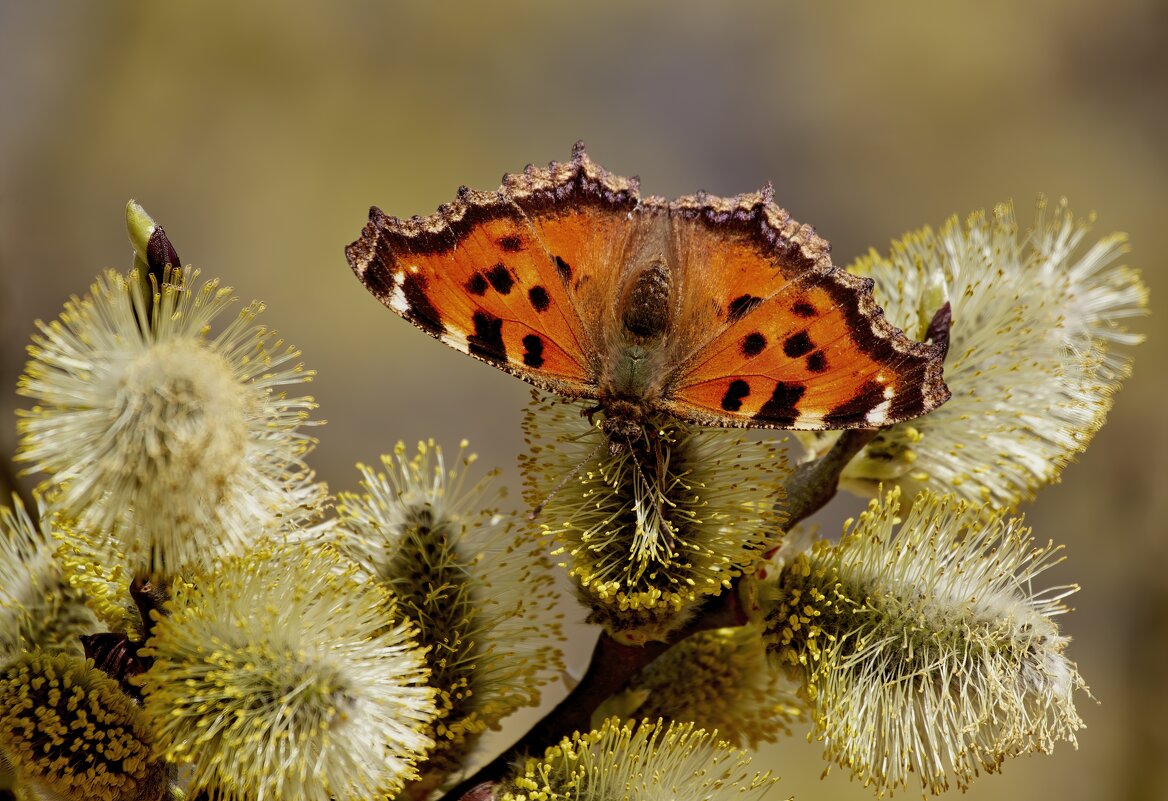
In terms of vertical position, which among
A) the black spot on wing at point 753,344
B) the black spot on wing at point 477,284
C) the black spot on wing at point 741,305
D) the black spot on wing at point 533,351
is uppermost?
the black spot on wing at point 741,305

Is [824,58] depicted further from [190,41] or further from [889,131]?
[190,41]

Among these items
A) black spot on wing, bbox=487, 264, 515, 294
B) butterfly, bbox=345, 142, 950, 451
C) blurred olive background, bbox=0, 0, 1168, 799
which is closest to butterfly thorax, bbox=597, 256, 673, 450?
butterfly, bbox=345, 142, 950, 451

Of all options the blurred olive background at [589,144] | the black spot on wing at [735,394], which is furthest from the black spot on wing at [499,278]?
the blurred olive background at [589,144]

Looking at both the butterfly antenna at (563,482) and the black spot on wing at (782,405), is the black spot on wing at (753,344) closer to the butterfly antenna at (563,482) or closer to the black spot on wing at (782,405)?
the black spot on wing at (782,405)

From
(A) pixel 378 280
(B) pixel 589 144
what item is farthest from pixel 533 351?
(B) pixel 589 144

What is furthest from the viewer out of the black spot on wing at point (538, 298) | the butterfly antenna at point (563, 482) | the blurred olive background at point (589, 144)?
the blurred olive background at point (589, 144)

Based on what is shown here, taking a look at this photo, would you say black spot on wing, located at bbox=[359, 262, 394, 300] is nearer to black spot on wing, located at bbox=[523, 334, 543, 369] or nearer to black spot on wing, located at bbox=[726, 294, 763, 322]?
black spot on wing, located at bbox=[523, 334, 543, 369]

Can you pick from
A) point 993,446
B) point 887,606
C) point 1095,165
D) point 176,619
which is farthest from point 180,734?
point 1095,165

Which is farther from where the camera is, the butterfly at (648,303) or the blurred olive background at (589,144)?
the blurred olive background at (589,144)
